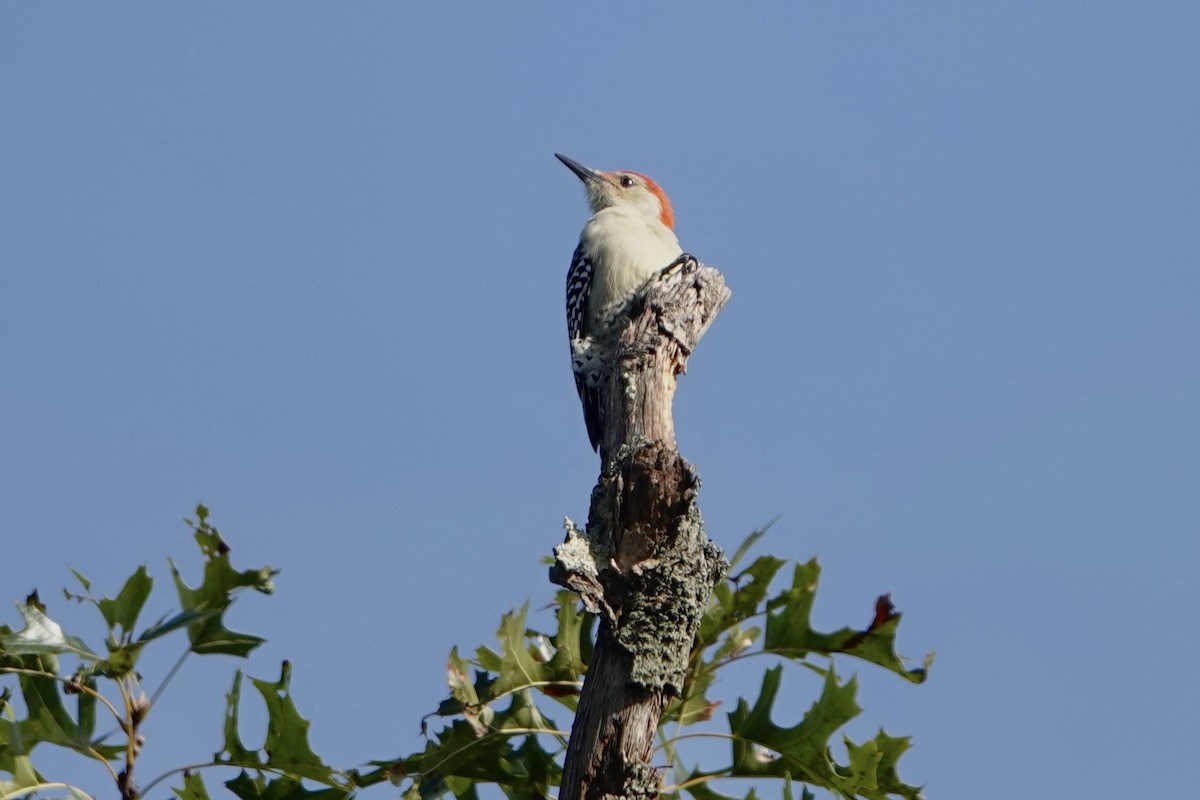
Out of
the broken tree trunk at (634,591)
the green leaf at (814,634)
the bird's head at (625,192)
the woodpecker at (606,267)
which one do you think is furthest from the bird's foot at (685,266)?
the bird's head at (625,192)

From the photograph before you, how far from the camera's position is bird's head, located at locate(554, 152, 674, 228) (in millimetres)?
9891

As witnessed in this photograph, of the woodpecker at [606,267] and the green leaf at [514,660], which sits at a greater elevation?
the woodpecker at [606,267]

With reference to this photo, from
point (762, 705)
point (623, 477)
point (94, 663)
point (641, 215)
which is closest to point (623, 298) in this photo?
point (641, 215)

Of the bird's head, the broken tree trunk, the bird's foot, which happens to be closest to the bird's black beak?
the bird's head

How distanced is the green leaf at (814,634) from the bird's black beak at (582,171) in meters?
6.55

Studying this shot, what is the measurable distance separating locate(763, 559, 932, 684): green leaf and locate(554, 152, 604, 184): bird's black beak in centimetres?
655

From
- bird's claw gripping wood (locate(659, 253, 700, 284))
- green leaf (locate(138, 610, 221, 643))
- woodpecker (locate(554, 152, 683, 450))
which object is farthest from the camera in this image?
woodpecker (locate(554, 152, 683, 450))

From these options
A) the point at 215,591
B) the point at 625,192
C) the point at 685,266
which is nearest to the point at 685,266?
the point at 685,266

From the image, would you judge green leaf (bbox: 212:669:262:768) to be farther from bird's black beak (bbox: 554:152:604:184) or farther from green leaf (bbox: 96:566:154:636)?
bird's black beak (bbox: 554:152:604:184)

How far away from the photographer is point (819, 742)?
380 centimetres

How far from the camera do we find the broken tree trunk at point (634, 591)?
3633 mm

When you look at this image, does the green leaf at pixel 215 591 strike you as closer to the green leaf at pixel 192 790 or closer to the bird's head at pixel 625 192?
the green leaf at pixel 192 790

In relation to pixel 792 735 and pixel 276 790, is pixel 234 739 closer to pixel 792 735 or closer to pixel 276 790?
pixel 276 790

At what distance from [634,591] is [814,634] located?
1.96ft
